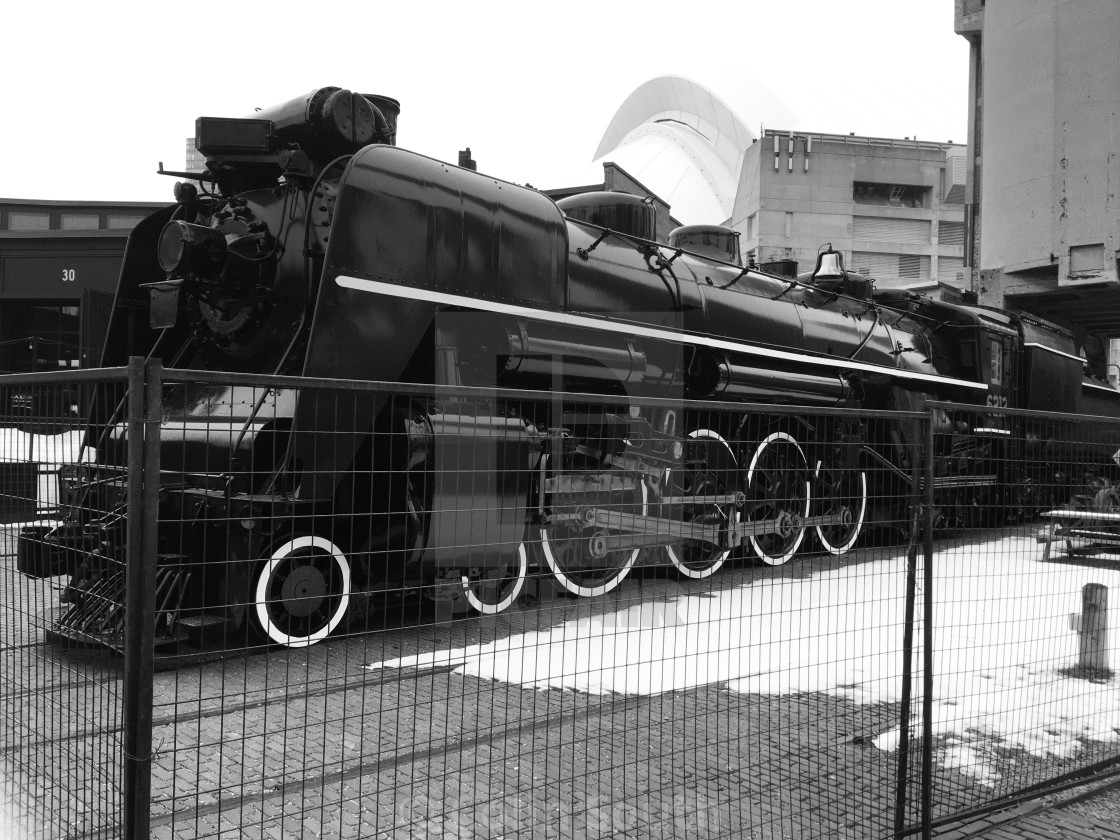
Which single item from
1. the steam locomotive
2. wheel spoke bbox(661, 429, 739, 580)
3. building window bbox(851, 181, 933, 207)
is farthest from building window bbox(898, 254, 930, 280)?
wheel spoke bbox(661, 429, 739, 580)

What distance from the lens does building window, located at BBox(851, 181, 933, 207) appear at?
5388 centimetres

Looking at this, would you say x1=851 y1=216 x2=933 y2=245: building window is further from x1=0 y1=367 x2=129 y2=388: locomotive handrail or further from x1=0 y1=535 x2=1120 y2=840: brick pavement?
x1=0 y1=367 x2=129 y2=388: locomotive handrail

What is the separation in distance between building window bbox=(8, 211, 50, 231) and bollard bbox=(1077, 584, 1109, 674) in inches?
966

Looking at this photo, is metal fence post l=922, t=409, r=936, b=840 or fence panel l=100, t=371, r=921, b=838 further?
metal fence post l=922, t=409, r=936, b=840

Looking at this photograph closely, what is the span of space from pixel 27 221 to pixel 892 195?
4834cm

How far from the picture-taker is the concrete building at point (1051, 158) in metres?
13.7

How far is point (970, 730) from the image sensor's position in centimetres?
→ 422

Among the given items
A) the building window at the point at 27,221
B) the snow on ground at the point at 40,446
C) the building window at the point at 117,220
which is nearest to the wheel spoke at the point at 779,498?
the snow on ground at the point at 40,446

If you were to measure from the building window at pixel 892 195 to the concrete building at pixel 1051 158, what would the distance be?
129 feet

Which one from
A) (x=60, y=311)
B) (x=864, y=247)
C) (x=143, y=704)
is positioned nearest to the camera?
(x=143, y=704)

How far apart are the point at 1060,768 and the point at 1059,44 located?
1461cm

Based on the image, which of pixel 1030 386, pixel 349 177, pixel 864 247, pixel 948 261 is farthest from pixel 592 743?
pixel 948 261

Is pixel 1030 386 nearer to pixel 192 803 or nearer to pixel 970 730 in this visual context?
pixel 970 730

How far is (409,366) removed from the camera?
570 centimetres
